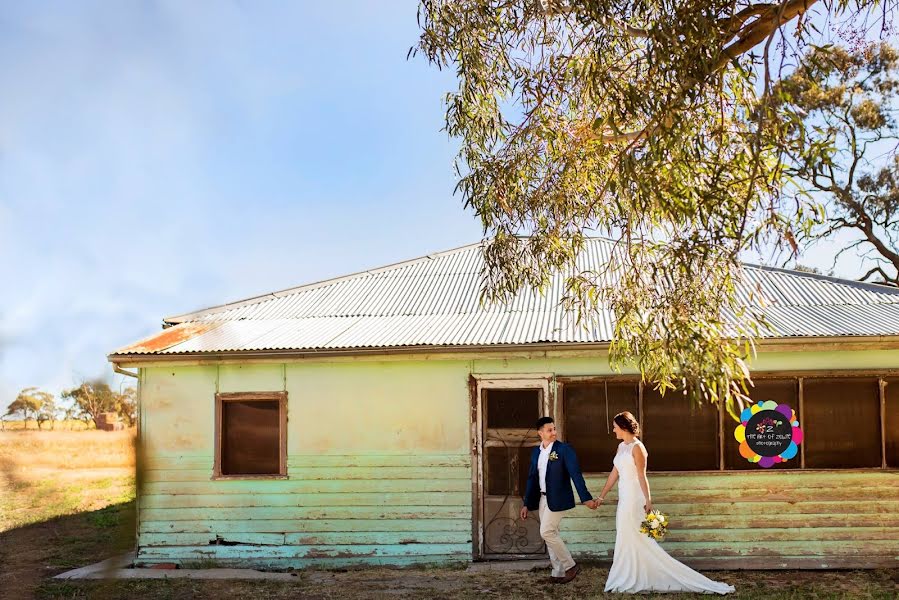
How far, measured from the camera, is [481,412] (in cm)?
1052

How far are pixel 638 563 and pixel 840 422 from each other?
10.7 feet

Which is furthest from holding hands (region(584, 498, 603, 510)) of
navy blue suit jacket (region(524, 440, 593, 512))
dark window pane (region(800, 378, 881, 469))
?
dark window pane (region(800, 378, 881, 469))

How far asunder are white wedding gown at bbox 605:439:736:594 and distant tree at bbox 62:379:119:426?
328 inches

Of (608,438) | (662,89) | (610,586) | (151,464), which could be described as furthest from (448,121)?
(151,464)

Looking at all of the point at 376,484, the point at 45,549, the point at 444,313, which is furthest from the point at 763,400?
the point at 45,549

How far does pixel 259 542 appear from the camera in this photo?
10.6 m

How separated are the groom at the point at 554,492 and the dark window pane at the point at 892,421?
12.2 feet

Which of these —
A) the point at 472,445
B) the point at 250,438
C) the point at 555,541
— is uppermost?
the point at 250,438

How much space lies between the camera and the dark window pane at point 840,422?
396 inches

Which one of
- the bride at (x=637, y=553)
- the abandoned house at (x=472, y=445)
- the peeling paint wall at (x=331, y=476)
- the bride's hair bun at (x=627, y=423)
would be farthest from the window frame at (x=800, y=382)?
the peeling paint wall at (x=331, y=476)

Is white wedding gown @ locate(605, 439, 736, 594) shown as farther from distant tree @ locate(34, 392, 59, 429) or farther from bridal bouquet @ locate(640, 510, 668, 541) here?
distant tree @ locate(34, 392, 59, 429)

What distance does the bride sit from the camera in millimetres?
8641

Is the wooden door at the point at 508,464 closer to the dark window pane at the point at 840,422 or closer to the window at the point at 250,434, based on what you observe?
the window at the point at 250,434

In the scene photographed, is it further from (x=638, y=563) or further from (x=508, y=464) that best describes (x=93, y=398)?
(x=508, y=464)
